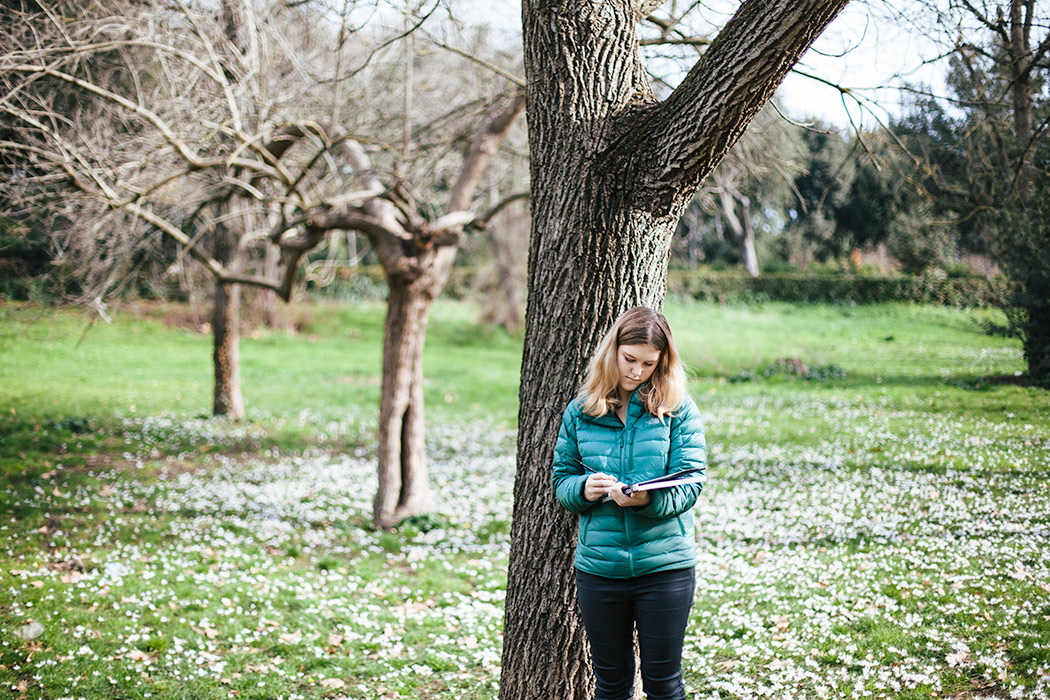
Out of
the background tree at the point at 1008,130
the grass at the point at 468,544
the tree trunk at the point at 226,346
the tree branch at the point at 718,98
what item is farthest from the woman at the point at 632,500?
the tree trunk at the point at 226,346

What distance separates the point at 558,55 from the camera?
3.30m

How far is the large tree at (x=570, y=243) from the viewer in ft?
10.4

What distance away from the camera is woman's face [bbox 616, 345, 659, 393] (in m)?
2.86

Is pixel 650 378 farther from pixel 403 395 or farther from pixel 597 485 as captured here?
pixel 403 395

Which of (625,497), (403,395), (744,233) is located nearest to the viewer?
(625,497)

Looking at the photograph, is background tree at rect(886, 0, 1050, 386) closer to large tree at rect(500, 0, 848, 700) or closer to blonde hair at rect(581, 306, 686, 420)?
large tree at rect(500, 0, 848, 700)

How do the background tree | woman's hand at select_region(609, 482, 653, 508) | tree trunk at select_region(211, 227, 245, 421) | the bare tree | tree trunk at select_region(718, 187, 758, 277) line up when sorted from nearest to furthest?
woman's hand at select_region(609, 482, 653, 508), the background tree, the bare tree, tree trunk at select_region(211, 227, 245, 421), tree trunk at select_region(718, 187, 758, 277)

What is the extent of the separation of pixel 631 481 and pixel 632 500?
7.2 inches

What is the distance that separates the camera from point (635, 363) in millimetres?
2859

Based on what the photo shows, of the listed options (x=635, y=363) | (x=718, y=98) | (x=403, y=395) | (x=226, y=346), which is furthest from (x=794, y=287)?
(x=635, y=363)

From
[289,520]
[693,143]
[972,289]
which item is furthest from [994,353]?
[289,520]

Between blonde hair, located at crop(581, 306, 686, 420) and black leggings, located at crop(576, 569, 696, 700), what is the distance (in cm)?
64

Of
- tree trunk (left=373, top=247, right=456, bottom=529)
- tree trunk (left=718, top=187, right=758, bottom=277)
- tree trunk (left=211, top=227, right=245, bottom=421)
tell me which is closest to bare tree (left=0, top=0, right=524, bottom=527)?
tree trunk (left=373, top=247, right=456, bottom=529)

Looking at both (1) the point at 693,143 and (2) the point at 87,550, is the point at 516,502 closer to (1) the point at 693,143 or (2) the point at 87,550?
(1) the point at 693,143
